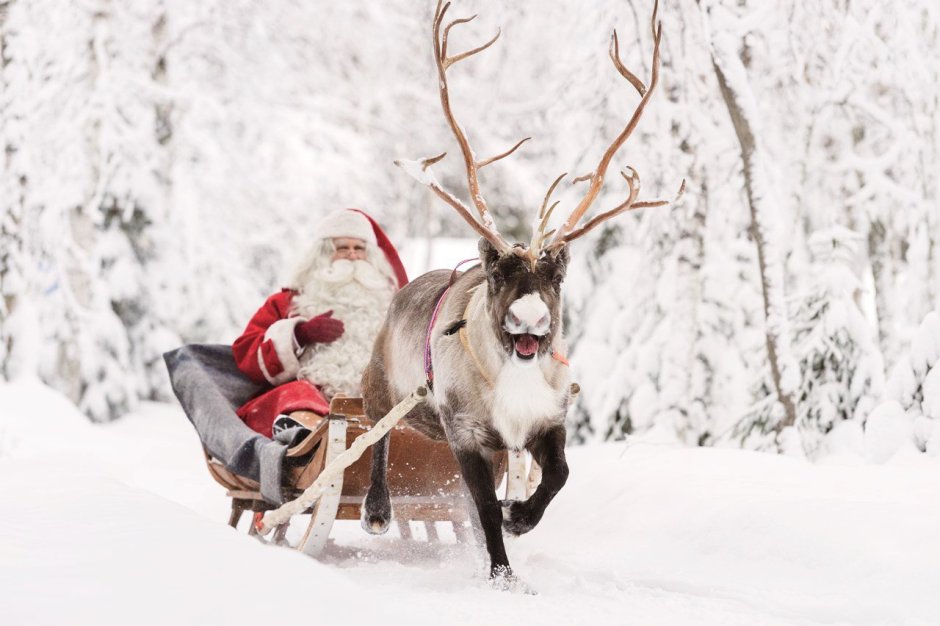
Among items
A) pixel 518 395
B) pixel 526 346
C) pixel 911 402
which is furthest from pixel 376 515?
pixel 911 402

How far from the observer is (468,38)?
18531 mm

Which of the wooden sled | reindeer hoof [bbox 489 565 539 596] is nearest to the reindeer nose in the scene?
reindeer hoof [bbox 489 565 539 596]

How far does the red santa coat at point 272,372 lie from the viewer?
222 inches

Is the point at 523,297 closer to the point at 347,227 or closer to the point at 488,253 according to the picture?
the point at 488,253

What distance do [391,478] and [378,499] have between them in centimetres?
31

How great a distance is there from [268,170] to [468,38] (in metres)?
3.95

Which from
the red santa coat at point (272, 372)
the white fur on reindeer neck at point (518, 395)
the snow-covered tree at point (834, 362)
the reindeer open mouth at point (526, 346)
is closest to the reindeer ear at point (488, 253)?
the white fur on reindeer neck at point (518, 395)

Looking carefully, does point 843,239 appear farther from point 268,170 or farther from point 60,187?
point 268,170

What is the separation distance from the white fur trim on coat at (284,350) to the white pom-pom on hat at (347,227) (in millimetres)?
668

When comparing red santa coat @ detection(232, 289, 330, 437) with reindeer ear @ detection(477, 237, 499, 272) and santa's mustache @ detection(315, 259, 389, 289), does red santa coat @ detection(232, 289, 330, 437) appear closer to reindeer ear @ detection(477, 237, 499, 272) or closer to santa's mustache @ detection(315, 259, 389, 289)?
santa's mustache @ detection(315, 259, 389, 289)

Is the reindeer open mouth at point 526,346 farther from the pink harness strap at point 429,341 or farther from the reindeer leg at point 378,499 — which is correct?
the reindeer leg at point 378,499

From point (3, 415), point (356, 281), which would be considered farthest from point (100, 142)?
point (356, 281)

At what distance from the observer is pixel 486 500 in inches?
158

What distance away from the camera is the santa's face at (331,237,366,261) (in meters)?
6.36
